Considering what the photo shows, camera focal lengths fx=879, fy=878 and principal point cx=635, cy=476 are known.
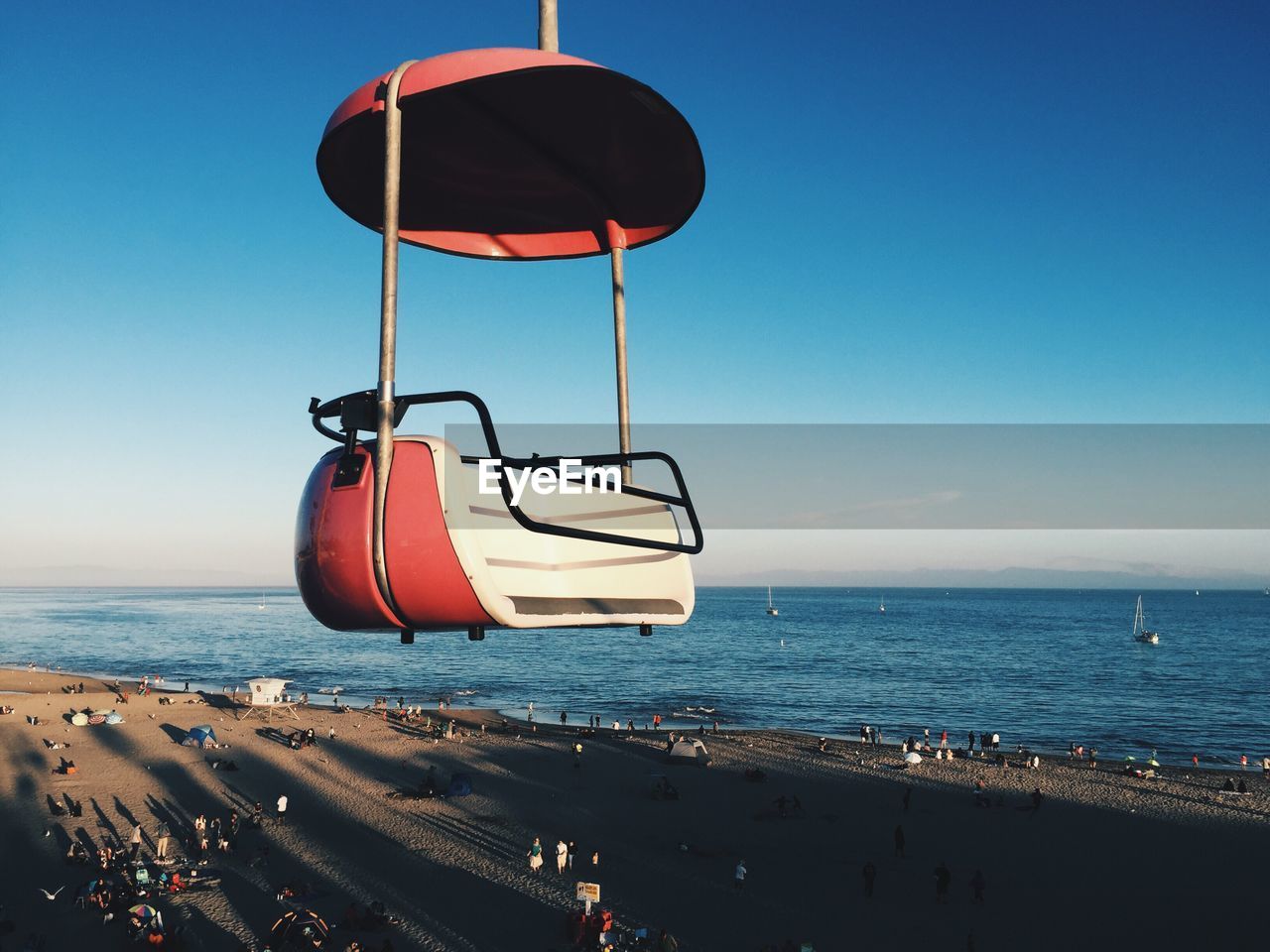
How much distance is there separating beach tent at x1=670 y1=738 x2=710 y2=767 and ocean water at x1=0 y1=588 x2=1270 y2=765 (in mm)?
15921

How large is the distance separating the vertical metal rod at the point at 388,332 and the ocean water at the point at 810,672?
51420 millimetres

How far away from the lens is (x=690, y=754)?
38094mm

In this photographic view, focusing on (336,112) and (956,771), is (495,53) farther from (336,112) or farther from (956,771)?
(956,771)

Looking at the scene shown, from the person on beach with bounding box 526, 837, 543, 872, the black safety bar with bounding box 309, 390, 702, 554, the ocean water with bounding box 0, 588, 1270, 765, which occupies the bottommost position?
the ocean water with bounding box 0, 588, 1270, 765

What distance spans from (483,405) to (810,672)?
8545 cm

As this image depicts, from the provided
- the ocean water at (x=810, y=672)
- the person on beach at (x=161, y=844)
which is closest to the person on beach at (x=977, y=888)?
the person on beach at (x=161, y=844)

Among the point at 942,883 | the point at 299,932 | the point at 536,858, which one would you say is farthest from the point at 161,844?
the point at 942,883

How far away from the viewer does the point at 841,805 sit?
31.4 metres

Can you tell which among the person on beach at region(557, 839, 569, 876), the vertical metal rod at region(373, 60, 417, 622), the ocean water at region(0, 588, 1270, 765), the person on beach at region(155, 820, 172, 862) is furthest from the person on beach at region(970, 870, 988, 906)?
the ocean water at region(0, 588, 1270, 765)

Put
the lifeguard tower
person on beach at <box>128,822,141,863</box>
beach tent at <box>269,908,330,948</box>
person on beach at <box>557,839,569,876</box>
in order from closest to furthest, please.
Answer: beach tent at <box>269,908,330,948</box>
person on beach at <box>128,822,141,863</box>
person on beach at <box>557,839,569,876</box>
the lifeguard tower

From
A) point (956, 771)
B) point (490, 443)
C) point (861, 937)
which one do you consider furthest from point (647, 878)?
point (490, 443)

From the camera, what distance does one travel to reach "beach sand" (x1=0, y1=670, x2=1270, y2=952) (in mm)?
19844

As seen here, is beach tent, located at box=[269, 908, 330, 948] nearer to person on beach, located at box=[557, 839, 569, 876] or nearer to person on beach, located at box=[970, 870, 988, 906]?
person on beach, located at box=[557, 839, 569, 876]

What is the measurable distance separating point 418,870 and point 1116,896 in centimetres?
1803
